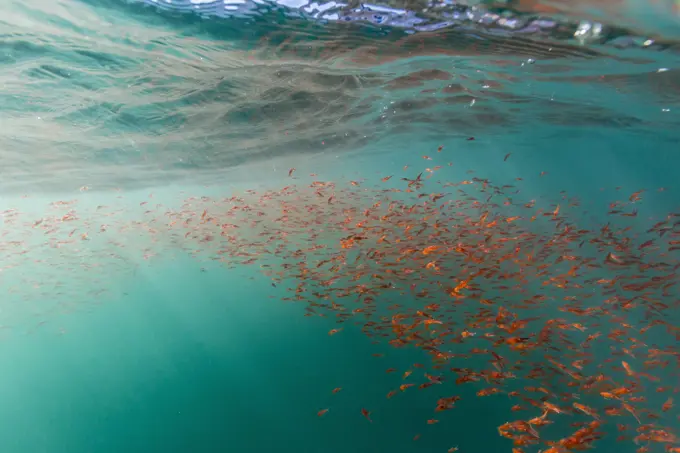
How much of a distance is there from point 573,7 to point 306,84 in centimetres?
745

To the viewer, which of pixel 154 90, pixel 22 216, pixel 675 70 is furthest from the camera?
pixel 22 216

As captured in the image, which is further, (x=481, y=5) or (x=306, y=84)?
(x=306, y=84)

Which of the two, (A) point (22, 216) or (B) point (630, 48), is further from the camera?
(A) point (22, 216)

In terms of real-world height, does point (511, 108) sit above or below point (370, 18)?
below

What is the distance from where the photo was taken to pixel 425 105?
15.8 m

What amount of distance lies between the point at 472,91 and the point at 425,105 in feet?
7.34

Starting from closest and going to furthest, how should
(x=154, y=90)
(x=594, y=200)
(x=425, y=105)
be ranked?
(x=154, y=90) < (x=425, y=105) < (x=594, y=200)

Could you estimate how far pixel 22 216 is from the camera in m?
30.4

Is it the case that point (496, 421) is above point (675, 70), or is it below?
below

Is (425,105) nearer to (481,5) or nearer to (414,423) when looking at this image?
(481,5)

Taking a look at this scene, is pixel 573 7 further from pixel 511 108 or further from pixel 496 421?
pixel 496 421

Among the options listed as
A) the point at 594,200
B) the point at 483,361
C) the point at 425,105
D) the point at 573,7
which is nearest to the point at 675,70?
the point at 573,7

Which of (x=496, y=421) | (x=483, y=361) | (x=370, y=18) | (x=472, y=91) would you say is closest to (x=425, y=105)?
(x=472, y=91)

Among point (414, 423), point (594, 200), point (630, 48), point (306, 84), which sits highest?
point (630, 48)
